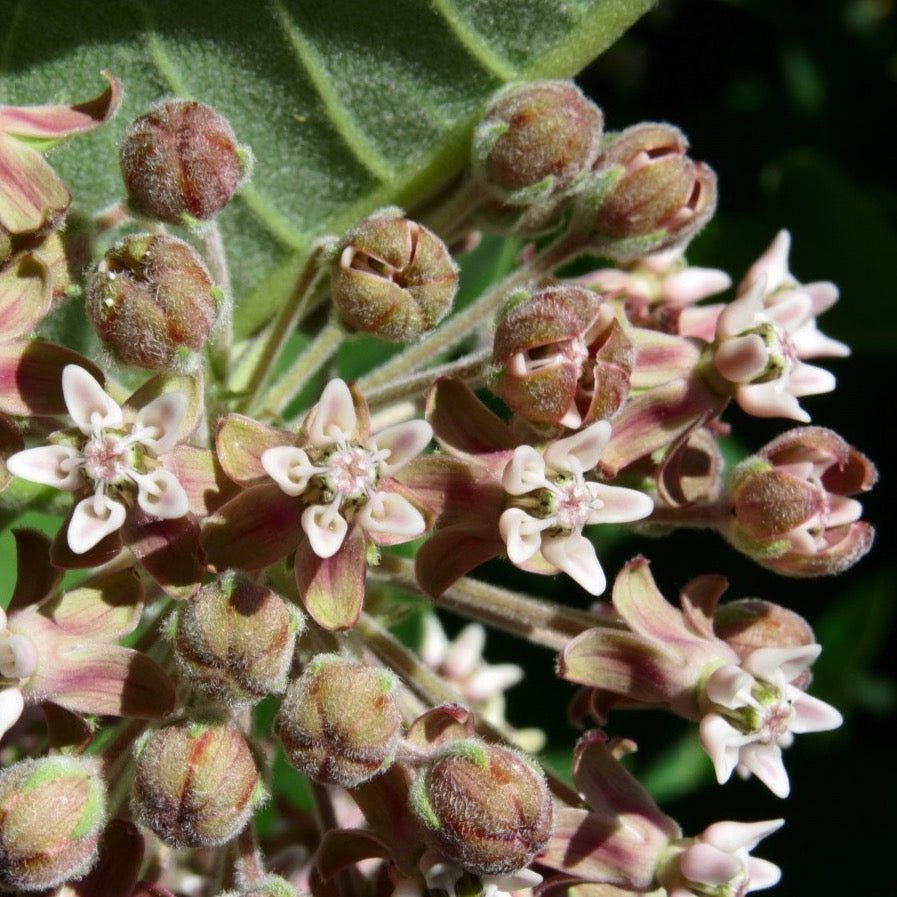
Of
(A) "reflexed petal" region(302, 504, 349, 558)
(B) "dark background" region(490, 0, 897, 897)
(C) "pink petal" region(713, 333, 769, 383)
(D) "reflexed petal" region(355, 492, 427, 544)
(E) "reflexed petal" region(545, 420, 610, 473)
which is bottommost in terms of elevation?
(B) "dark background" region(490, 0, 897, 897)

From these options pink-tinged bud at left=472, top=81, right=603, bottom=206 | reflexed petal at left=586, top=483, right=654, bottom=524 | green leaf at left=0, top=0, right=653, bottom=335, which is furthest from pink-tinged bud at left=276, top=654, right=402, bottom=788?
green leaf at left=0, top=0, right=653, bottom=335

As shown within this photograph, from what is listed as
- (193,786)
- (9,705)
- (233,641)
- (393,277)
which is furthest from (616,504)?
(9,705)

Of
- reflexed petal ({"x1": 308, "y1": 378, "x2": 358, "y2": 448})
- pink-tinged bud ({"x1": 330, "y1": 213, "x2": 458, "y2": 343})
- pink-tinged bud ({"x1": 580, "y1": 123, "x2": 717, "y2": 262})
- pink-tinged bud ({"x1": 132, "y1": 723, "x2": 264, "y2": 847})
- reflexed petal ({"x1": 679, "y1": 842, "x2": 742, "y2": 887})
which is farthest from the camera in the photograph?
pink-tinged bud ({"x1": 580, "y1": 123, "x2": 717, "y2": 262})

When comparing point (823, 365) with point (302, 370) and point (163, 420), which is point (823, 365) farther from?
point (163, 420)

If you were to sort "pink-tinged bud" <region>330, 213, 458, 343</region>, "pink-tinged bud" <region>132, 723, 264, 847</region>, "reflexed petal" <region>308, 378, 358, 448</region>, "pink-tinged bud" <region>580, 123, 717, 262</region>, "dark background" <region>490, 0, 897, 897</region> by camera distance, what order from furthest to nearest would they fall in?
1. "dark background" <region>490, 0, 897, 897</region>
2. "pink-tinged bud" <region>580, 123, 717, 262</region>
3. "pink-tinged bud" <region>330, 213, 458, 343</region>
4. "reflexed petal" <region>308, 378, 358, 448</region>
5. "pink-tinged bud" <region>132, 723, 264, 847</region>

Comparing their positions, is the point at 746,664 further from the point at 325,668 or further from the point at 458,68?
the point at 458,68

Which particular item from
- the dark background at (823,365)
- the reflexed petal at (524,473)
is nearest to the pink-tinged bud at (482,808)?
the reflexed petal at (524,473)

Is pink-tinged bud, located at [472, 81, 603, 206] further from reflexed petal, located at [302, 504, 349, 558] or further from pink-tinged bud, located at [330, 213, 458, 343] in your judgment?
reflexed petal, located at [302, 504, 349, 558]
